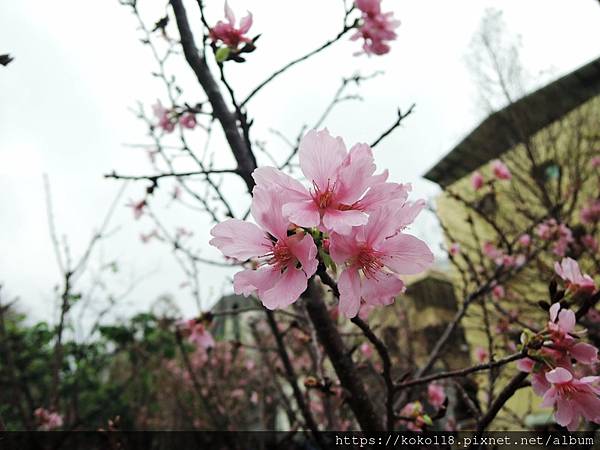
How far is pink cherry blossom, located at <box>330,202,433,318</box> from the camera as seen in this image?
2.53 feet

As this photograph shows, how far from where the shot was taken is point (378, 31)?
1865mm

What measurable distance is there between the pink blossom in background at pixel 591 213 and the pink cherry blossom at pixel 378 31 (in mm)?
5066

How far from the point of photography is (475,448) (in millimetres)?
1301

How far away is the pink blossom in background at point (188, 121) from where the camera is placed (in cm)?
269

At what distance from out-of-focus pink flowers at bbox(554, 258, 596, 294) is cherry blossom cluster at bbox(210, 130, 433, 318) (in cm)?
75

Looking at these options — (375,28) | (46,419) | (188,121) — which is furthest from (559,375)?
(46,419)

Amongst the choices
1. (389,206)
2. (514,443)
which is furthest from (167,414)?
(389,206)

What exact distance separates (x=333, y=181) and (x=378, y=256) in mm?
201

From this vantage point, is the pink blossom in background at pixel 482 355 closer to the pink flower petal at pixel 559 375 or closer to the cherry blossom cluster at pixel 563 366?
the cherry blossom cluster at pixel 563 366

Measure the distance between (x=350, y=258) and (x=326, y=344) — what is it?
0.82m

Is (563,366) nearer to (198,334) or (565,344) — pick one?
(565,344)

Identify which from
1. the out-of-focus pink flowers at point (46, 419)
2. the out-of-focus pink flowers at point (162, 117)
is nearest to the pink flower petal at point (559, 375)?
the out-of-focus pink flowers at point (162, 117)

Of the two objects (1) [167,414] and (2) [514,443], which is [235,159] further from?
(1) [167,414]

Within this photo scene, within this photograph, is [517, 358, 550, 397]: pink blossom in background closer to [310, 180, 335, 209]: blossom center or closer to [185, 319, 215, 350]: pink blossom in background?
[310, 180, 335, 209]: blossom center
